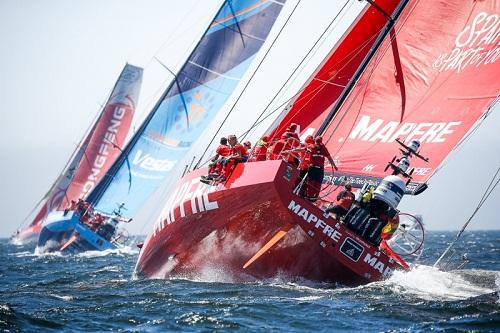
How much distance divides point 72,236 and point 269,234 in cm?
1756

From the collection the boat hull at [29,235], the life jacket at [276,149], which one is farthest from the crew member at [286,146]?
the boat hull at [29,235]

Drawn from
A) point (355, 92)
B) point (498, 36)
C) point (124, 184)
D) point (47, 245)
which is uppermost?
point (498, 36)

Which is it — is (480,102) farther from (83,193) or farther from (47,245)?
(83,193)

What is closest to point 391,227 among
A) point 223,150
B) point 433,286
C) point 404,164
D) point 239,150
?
point 404,164

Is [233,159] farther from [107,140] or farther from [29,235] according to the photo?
[29,235]

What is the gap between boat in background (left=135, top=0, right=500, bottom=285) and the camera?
9492 mm

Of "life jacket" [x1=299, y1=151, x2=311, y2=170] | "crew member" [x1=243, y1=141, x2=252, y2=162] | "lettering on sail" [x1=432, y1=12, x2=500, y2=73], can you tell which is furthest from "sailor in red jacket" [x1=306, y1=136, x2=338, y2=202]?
"lettering on sail" [x1=432, y1=12, x2=500, y2=73]

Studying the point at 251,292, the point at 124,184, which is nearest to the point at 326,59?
the point at 251,292

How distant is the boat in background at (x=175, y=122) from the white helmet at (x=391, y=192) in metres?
15.1

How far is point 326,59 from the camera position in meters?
14.0

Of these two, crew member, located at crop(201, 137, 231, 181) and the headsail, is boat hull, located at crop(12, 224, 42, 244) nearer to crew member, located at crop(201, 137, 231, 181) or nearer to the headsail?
the headsail

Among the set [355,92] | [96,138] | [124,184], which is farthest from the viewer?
[96,138]

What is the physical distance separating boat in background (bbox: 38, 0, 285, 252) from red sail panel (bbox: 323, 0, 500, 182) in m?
11.7

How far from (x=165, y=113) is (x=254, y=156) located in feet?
46.0
